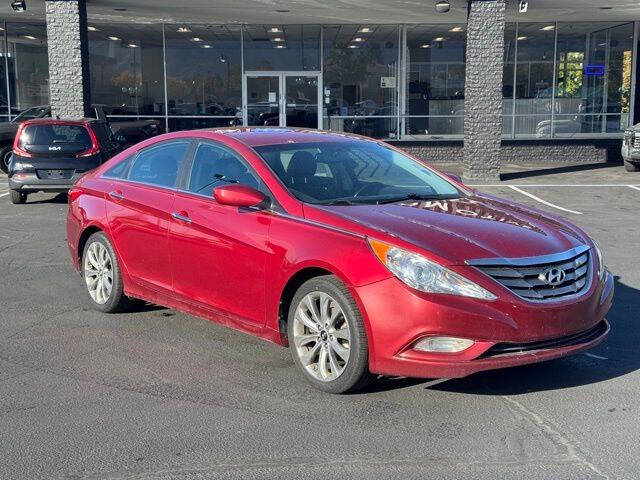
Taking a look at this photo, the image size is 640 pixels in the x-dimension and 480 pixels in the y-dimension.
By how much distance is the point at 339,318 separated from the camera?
4.87 metres

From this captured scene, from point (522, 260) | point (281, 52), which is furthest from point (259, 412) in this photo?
point (281, 52)

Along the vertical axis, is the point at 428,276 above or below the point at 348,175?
below

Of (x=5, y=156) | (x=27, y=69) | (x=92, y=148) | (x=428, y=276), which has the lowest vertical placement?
(x=428, y=276)

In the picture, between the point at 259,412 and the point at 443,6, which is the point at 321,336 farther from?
the point at 443,6

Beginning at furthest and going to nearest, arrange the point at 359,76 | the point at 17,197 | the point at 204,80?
the point at 204,80 → the point at 359,76 → the point at 17,197

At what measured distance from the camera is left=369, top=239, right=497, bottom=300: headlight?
4551 millimetres

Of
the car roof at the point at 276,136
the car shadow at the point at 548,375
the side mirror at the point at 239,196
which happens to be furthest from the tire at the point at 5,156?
the car shadow at the point at 548,375

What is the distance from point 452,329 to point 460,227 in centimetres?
77

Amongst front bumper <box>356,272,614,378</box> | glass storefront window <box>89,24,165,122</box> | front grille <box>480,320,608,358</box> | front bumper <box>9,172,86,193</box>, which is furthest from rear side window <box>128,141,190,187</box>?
glass storefront window <box>89,24,165,122</box>

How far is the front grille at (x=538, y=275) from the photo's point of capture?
466 centimetres

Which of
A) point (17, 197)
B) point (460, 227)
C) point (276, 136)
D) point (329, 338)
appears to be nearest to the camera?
point (329, 338)

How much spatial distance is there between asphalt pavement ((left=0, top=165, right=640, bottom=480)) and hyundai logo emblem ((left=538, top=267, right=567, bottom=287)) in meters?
0.69

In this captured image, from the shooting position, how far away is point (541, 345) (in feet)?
15.5

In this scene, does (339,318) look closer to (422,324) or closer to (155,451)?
(422,324)
